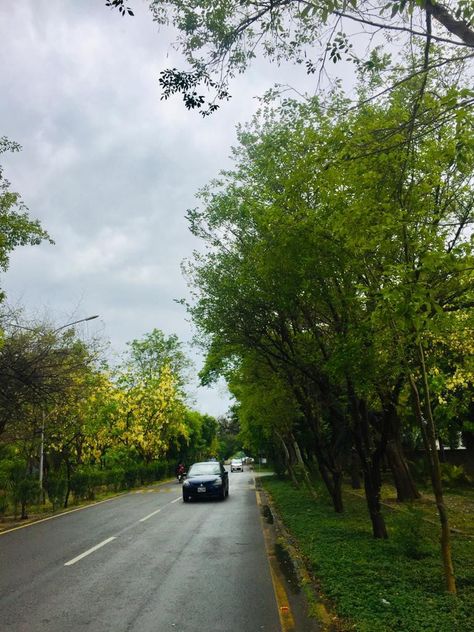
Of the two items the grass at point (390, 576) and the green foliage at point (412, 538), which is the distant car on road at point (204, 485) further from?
the green foliage at point (412, 538)

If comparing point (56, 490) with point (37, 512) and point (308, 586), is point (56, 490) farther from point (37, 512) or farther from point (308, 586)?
point (308, 586)

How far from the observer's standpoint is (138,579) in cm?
770

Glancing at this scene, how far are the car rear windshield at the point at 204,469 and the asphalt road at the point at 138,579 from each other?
8.16 metres

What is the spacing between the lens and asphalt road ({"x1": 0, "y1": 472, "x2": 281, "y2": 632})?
5.75 metres

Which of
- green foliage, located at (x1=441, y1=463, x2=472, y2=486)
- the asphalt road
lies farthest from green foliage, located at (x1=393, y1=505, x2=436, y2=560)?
green foliage, located at (x1=441, y1=463, x2=472, y2=486)

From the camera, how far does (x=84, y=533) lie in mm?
12875

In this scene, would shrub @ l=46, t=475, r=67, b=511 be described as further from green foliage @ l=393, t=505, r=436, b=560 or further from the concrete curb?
green foliage @ l=393, t=505, r=436, b=560

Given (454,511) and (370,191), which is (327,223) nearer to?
(370,191)

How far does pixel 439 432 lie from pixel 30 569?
12651mm

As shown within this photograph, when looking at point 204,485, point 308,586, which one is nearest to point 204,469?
point 204,485

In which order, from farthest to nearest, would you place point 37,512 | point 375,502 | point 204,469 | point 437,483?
point 204,469
point 37,512
point 375,502
point 437,483

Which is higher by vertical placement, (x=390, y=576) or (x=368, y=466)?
(x=368, y=466)

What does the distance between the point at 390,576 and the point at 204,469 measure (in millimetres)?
16787

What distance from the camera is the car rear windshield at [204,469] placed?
2251cm
